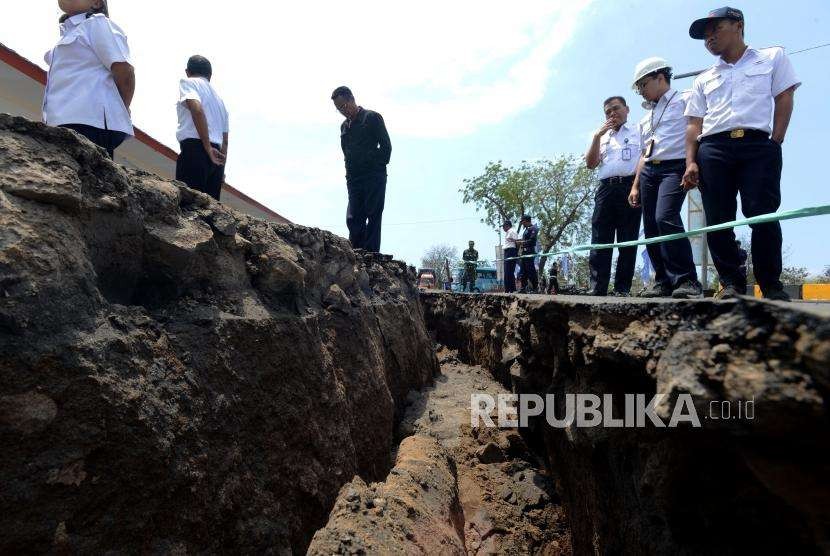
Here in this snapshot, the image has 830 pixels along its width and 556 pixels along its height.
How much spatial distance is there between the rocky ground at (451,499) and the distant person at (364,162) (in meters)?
1.84

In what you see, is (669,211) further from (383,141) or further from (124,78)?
(124,78)

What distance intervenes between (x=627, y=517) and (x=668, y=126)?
8.72 ft

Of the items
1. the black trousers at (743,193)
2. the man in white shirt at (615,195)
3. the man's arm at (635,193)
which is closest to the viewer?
the black trousers at (743,193)

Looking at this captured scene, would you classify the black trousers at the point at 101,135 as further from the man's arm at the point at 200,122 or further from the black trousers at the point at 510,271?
the black trousers at the point at 510,271

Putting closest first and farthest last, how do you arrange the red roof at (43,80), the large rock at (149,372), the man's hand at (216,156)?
the large rock at (149,372), the man's hand at (216,156), the red roof at (43,80)

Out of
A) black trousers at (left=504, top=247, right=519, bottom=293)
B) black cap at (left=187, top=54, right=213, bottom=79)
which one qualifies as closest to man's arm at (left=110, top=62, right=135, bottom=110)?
black cap at (left=187, top=54, right=213, bottom=79)

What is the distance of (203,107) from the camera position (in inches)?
133

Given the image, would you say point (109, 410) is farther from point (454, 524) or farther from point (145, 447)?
point (454, 524)

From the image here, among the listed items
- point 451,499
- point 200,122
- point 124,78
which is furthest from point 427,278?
point 124,78

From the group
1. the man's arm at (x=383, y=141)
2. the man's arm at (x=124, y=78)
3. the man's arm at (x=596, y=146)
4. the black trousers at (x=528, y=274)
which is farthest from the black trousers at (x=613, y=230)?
the black trousers at (x=528, y=274)

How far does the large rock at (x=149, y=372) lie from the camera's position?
1337 millimetres

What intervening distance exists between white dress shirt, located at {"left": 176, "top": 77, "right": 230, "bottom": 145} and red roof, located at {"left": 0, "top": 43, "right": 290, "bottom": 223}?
74.9 inches

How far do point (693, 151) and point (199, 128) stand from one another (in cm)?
312

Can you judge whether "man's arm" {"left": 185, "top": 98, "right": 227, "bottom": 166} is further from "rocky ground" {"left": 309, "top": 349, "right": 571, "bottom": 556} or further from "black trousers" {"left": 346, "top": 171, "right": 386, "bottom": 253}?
"rocky ground" {"left": 309, "top": 349, "right": 571, "bottom": 556}
